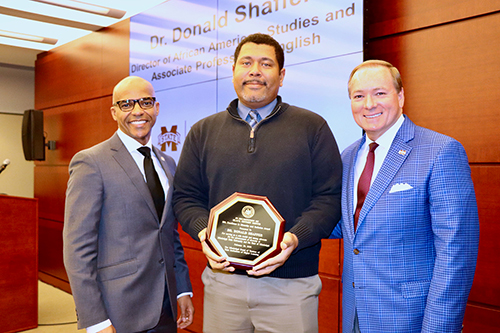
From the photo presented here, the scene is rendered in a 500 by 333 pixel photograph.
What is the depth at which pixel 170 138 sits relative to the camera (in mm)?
3814

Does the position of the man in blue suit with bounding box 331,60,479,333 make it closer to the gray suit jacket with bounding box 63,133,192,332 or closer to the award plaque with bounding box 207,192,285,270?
the award plaque with bounding box 207,192,285,270

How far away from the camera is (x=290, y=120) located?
163 cm

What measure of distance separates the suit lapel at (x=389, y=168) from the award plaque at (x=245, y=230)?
31 cm

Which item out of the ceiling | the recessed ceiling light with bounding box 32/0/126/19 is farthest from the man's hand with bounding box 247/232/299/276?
the recessed ceiling light with bounding box 32/0/126/19

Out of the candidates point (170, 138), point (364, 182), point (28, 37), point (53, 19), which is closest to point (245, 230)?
point (364, 182)

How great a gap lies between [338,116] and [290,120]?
38.8 inches

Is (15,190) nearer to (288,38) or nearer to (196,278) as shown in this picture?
(196,278)

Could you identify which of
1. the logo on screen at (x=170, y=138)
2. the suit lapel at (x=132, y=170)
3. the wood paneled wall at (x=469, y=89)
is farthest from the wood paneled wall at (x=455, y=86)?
the logo on screen at (x=170, y=138)

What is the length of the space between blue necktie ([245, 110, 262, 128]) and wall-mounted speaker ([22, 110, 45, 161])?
15.4 feet

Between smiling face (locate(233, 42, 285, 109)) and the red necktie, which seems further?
smiling face (locate(233, 42, 285, 109))

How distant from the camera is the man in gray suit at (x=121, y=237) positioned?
1.58 meters

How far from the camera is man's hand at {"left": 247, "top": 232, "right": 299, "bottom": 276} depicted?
4.27 feet

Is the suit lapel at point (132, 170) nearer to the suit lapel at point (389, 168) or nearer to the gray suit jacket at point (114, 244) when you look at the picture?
the gray suit jacket at point (114, 244)

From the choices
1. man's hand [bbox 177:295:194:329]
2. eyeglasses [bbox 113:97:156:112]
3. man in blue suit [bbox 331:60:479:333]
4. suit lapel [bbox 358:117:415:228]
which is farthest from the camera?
man's hand [bbox 177:295:194:329]
